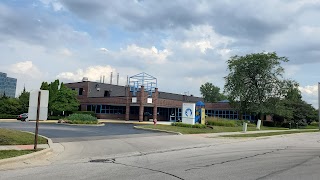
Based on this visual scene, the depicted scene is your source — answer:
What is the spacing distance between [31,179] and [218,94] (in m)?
111

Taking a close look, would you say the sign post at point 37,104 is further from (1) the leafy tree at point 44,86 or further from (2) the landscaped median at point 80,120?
(1) the leafy tree at point 44,86

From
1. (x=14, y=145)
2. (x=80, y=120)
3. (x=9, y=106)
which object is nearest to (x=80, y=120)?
(x=80, y=120)

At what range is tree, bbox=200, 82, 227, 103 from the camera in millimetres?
115500

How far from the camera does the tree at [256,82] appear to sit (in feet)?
156

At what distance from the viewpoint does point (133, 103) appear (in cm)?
5019

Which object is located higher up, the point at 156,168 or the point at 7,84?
the point at 7,84

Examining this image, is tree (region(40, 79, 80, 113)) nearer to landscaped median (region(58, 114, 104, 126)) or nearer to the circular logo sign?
landscaped median (region(58, 114, 104, 126))

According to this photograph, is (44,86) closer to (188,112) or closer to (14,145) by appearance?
(188,112)

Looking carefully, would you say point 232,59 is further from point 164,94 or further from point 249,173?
point 249,173

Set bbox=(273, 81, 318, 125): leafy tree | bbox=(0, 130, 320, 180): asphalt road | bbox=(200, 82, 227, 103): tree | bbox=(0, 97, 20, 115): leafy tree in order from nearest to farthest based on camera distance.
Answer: bbox=(0, 130, 320, 180): asphalt road < bbox=(273, 81, 318, 125): leafy tree < bbox=(0, 97, 20, 115): leafy tree < bbox=(200, 82, 227, 103): tree

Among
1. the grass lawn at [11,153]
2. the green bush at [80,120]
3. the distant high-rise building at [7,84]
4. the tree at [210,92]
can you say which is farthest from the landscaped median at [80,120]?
the distant high-rise building at [7,84]

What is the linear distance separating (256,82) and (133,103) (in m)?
18.9

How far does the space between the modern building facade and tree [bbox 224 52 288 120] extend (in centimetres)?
1053

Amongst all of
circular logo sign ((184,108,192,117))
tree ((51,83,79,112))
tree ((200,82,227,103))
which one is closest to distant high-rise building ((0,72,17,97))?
tree ((200,82,227,103))
